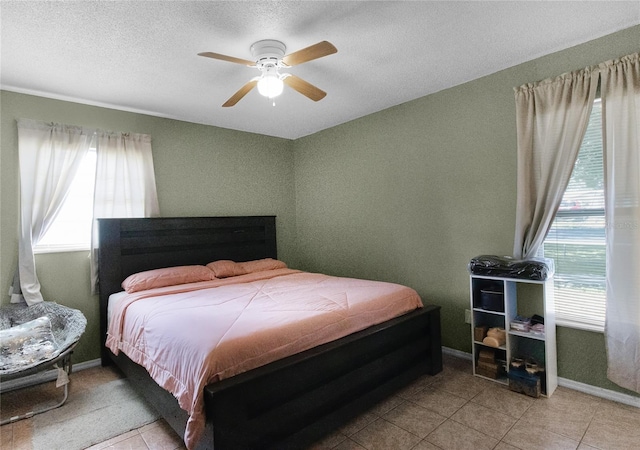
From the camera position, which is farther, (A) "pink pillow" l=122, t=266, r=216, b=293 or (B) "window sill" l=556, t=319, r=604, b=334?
(A) "pink pillow" l=122, t=266, r=216, b=293

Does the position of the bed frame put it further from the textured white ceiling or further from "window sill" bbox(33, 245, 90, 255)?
the textured white ceiling

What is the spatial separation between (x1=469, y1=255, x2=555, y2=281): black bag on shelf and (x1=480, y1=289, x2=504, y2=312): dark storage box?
0.58 feet

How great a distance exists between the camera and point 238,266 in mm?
4000

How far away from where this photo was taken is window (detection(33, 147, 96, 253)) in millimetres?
3289

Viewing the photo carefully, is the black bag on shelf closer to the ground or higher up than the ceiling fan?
closer to the ground

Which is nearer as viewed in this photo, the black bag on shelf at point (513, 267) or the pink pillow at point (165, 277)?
the black bag on shelf at point (513, 267)

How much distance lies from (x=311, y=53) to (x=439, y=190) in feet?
6.24

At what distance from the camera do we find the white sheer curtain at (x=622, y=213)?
226 cm

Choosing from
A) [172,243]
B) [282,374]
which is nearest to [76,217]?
[172,243]

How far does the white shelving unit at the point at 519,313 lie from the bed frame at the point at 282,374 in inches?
15.3

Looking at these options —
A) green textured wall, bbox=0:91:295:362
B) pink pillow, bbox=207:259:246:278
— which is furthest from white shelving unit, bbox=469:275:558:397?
green textured wall, bbox=0:91:295:362

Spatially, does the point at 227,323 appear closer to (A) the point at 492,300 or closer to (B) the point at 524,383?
(A) the point at 492,300

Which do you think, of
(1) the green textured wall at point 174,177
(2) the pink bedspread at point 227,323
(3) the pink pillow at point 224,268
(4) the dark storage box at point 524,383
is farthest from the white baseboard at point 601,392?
(1) the green textured wall at point 174,177

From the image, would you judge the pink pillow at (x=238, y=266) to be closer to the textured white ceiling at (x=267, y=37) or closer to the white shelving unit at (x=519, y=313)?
the textured white ceiling at (x=267, y=37)
